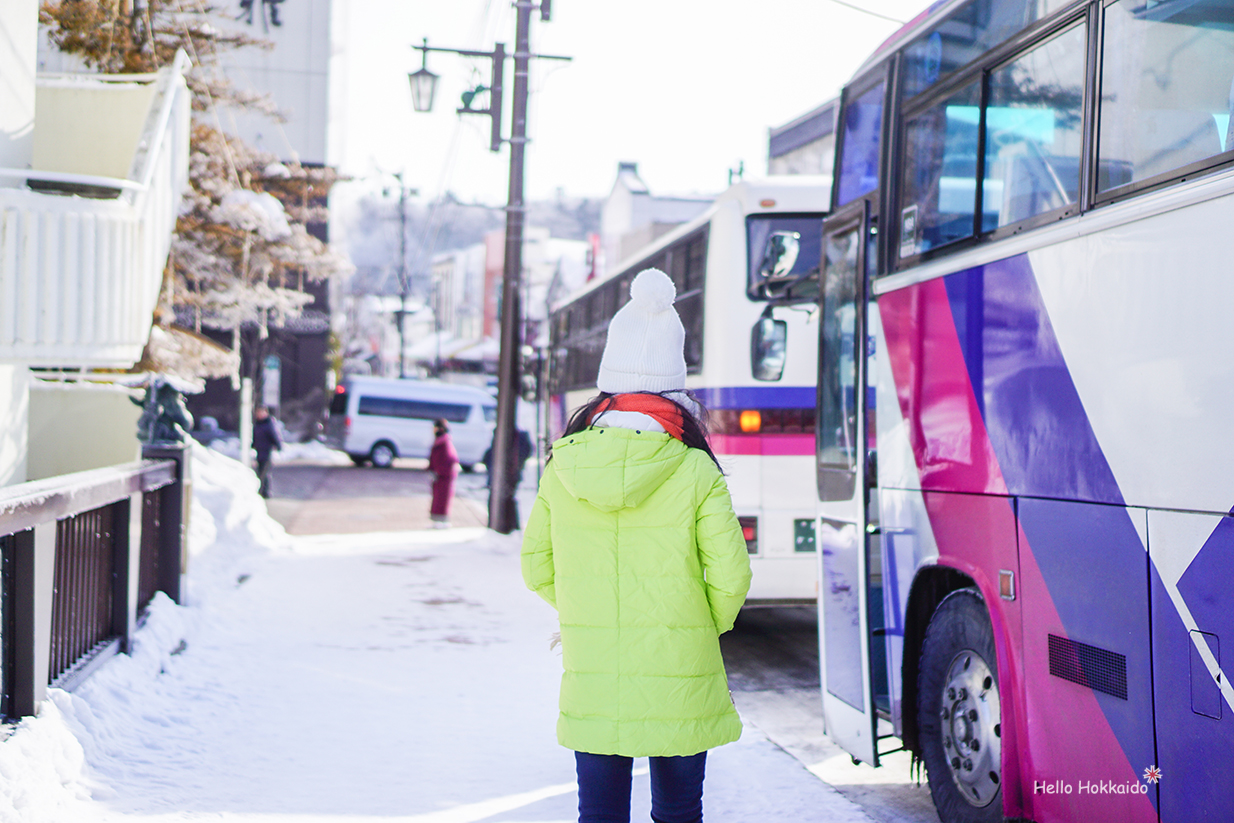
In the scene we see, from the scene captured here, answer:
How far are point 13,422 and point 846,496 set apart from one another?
753cm

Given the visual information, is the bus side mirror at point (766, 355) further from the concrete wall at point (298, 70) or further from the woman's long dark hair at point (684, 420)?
the concrete wall at point (298, 70)

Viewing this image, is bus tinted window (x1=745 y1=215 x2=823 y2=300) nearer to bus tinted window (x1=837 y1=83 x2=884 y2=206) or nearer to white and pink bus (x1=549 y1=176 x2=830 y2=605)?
white and pink bus (x1=549 y1=176 x2=830 y2=605)

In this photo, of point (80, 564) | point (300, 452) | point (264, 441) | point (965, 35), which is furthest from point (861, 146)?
point (300, 452)

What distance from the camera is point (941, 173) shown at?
4.74 metres

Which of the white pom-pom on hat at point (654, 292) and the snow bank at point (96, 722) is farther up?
the white pom-pom on hat at point (654, 292)

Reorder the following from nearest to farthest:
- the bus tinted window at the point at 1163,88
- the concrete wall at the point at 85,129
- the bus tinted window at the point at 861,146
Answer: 1. the bus tinted window at the point at 1163,88
2. the bus tinted window at the point at 861,146
3. the concrete wall at the point at 85,129

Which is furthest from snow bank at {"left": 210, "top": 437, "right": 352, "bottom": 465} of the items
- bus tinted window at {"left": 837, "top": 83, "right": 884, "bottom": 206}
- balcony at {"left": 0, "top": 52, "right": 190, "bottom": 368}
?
bus tinted window at {"left": 837, "top": 83, "right": 884, "bottom": 206}

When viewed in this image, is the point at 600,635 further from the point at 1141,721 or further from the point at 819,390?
the point at 819,390

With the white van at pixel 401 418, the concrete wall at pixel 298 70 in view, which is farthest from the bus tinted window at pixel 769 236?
the concrete wall at pixel 298 70

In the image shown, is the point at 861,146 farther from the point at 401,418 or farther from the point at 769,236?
the point at 401,418

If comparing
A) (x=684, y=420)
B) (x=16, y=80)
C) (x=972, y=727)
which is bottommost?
(x=972, y=727)

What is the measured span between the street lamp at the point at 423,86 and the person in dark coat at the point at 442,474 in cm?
444

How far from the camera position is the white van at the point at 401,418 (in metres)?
33.1

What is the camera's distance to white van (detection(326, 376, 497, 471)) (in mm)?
33062
